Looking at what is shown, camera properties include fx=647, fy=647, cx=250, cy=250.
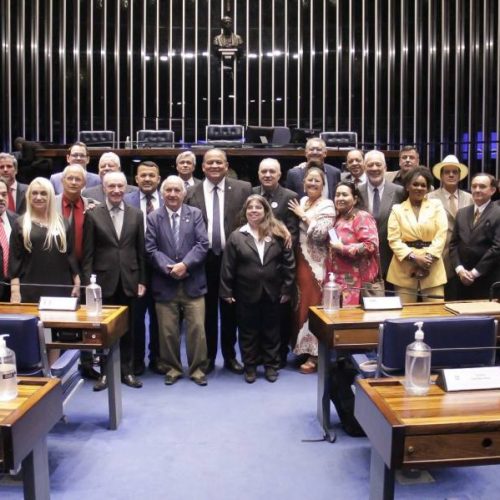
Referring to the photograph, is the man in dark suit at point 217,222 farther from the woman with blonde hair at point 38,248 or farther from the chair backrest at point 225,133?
the chair backrest at point 225,133

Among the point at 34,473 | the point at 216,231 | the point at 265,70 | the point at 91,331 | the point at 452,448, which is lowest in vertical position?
the point at 34,473

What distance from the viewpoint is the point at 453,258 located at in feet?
15.4

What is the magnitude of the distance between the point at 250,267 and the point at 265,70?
773 cm

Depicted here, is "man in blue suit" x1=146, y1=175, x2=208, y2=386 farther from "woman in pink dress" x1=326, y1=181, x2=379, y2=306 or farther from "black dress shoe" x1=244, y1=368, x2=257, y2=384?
"woman in pink dress" x1=326, y1=181, x2=379, y2=306

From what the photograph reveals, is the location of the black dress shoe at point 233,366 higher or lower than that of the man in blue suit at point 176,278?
lower

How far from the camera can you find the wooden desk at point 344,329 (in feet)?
10.5

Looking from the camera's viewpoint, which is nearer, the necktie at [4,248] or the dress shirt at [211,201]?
the necktie at [4,248]

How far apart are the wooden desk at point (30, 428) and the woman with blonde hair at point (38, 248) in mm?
1730

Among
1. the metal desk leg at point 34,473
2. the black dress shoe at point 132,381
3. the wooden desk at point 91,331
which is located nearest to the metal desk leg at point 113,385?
the wooden desk at point 91,331

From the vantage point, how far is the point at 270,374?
449cm

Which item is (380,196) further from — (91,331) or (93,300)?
(91,331)

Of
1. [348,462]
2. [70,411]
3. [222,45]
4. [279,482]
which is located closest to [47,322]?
[70,411]

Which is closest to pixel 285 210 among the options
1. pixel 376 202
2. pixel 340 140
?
pixel 376 202

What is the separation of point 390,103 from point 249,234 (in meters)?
7.54
